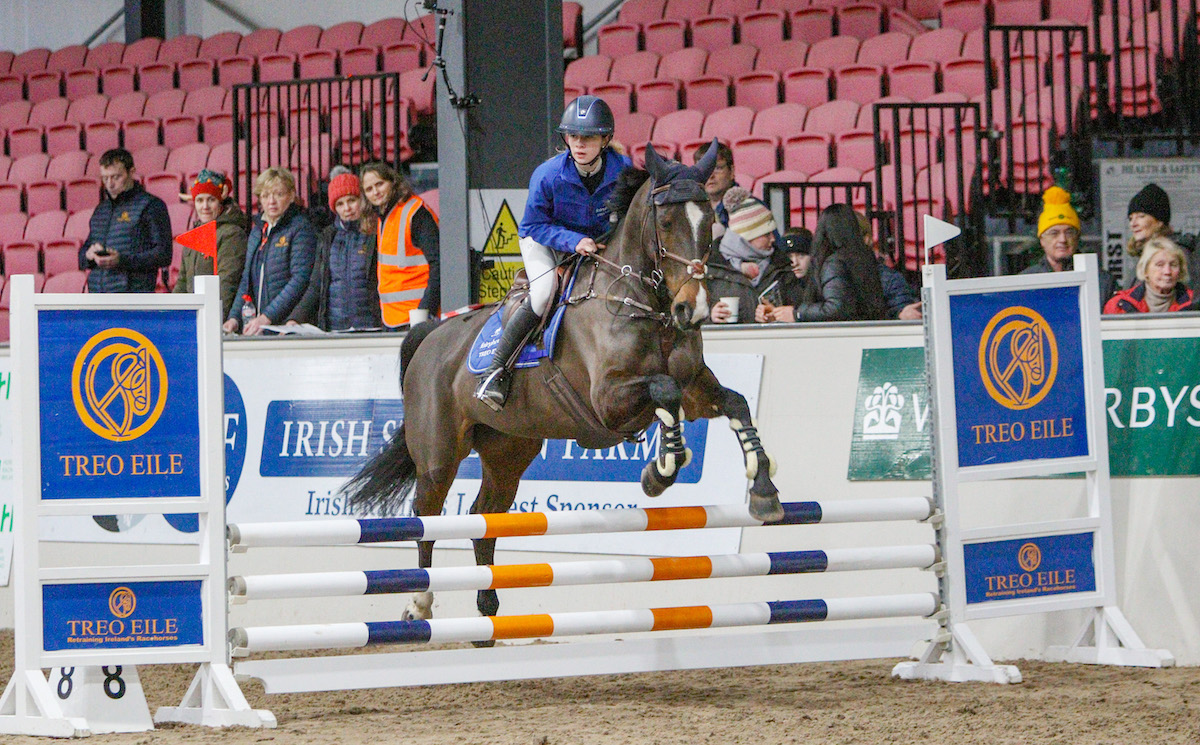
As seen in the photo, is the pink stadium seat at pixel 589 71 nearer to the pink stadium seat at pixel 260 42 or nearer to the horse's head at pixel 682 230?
the pink stadium seat at pixel 260 42

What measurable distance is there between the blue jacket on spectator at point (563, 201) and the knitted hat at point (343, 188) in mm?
2322

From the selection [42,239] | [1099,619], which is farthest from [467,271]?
[42,239]

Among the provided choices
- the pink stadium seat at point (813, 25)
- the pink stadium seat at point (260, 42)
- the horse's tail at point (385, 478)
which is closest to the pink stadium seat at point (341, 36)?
the pink stadium seat at point (260, 42)

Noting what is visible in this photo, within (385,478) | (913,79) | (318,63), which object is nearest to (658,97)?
(913,79)

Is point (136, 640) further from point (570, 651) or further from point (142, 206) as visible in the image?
point (142, 206)

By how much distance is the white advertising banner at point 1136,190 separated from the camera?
24.9 feet

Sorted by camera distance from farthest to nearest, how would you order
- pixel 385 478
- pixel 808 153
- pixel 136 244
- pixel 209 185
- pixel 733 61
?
pixel 733 61, pixel 808 153, pixel 136 244, pixel 209 185, pixel 385 478

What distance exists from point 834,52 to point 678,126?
132cm

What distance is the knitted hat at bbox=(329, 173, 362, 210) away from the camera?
7.03 metres

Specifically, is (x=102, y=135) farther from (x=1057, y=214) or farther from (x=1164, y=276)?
(x=1164, y=276)

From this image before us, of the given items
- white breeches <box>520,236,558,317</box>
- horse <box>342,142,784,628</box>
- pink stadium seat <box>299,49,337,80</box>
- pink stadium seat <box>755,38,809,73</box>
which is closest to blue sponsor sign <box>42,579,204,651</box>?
horse <box>342,142,784,628</box>

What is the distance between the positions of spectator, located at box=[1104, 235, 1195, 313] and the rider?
2124 mm

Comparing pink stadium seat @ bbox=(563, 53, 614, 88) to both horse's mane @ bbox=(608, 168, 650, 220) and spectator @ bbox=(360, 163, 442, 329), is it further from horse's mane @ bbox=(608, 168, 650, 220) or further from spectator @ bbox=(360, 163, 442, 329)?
horse's mane @ bbox=(608, 168, 650, 220)

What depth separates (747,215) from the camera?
6.25m
